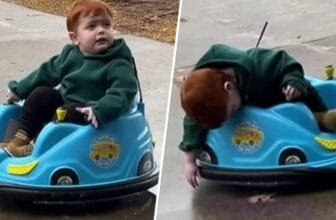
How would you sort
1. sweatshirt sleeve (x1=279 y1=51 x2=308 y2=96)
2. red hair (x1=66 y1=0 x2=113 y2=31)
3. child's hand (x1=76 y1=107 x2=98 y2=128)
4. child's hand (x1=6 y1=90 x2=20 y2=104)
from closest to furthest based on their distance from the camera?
child's hand (x1=76 y1=107 x2=98 y2=128)
sweatshirt sleeve (x1=279 y1=51 x2=308 y2=96)
red hair (x1=66 y1=0 x2=113 y2=31)
child's hand (x1=6 y1=90 x2=20 y2=104)

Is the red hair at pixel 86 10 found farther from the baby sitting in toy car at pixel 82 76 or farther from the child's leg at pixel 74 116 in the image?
the child's leg at pixel 74 116

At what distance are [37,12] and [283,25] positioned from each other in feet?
4.93

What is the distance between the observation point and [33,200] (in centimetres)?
272

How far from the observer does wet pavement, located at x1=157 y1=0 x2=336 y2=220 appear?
2.76 meters

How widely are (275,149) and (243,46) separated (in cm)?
149

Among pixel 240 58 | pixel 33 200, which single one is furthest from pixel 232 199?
pixel 33 200

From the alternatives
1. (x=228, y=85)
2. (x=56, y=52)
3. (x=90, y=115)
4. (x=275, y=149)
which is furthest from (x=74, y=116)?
(x=56, y=52)

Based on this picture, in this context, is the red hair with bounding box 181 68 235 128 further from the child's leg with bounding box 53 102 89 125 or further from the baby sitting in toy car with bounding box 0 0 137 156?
the child's leg with bounding box 53 102 89 125

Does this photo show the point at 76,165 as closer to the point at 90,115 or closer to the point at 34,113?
the point at 90,115

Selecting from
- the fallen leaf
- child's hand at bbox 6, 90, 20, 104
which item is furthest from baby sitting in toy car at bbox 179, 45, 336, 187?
child's hand at bbox 6, 90, 20, 104

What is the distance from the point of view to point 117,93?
2.72 metres

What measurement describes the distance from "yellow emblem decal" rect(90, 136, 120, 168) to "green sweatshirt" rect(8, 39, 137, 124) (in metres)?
0.07

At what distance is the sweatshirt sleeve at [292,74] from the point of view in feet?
9.11

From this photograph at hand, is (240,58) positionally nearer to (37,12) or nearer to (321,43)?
(321,43)
